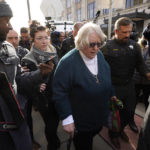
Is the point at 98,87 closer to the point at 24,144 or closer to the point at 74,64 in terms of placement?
the point at 74,64

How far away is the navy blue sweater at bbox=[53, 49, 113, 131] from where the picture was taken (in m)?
1.51

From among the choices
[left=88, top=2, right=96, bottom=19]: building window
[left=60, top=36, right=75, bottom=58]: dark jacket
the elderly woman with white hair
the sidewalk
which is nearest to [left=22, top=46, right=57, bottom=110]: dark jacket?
the elderly woman with white hair

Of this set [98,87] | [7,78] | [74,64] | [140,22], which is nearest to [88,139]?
[98,87]

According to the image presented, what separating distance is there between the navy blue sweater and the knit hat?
0.68 meters

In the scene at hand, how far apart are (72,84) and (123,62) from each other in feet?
4.10

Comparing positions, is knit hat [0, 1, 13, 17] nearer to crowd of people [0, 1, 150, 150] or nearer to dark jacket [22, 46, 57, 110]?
crowd of people [0, 1, 150, 150]

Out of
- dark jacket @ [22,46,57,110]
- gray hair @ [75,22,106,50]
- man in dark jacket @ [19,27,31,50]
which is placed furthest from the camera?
man in dark jacket @ [19,27,31,50]

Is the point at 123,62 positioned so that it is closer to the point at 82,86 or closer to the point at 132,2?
the point at 82,86

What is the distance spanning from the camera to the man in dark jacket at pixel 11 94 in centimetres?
113

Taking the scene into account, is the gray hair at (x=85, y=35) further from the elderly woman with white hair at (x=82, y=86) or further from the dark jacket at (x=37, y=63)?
the dark jacket at (x=37, y=63)

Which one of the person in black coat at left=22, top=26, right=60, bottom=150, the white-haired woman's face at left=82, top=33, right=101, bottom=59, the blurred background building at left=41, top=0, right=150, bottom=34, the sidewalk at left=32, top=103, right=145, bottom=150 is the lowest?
the sidewalk at left=32, top=103, right=145, bottom=150

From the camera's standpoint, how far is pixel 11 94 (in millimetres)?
1134

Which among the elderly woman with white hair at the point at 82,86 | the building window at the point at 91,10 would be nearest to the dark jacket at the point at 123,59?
the elderly woman with white hair at the point at 82,86

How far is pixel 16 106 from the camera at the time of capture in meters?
1.17
